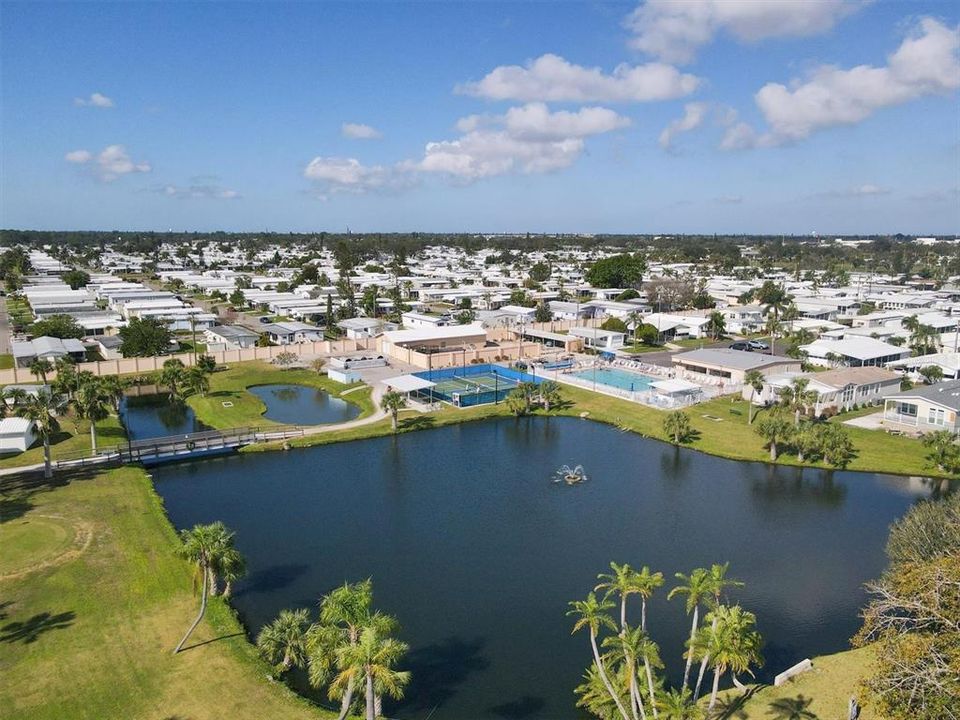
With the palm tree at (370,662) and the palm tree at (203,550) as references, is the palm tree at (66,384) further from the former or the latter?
the palm tree at (370,662)

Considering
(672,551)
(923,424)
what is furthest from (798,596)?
(923,424)

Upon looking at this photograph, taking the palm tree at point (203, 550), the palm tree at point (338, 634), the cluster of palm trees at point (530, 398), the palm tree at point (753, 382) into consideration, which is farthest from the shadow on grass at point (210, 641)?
the palm tree at point (753, 382)

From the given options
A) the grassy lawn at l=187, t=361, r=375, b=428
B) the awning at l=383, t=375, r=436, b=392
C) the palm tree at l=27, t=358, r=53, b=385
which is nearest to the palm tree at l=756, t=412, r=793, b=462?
the awning at l=383, t=375, r=436, b=392

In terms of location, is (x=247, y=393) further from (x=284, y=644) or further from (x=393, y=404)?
(x=284, y=644)

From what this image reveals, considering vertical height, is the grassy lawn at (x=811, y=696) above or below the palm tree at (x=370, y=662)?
below

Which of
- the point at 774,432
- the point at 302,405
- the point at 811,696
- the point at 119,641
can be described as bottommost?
the point at 811,696

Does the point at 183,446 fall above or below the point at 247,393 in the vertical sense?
below

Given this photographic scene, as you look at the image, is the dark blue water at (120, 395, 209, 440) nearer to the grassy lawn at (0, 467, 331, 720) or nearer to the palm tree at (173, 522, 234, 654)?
the grassy lawn at (0, 467, 331, 720)

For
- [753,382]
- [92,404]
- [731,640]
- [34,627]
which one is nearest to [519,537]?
[731,640]
